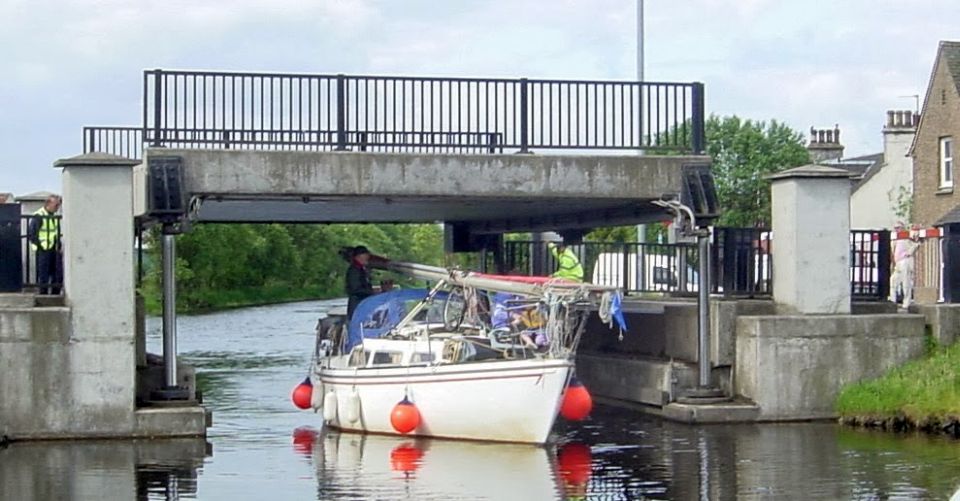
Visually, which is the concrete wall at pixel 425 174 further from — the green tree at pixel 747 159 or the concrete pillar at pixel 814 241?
the green tree at pixel 747 159

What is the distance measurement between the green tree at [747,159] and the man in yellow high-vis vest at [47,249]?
38889 mm

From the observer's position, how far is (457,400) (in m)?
22.7

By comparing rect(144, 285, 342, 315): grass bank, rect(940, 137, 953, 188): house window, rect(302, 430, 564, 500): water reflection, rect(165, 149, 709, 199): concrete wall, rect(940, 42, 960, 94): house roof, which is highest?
rect(940, 42, 960, 94): house roof

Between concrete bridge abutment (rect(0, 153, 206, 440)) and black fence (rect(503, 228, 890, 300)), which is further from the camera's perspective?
black fence (rect(503, 228, 890, 300))

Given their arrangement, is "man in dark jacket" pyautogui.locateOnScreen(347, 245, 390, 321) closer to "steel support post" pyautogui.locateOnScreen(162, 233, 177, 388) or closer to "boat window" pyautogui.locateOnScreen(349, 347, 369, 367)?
"boat window" pyautogui.locateOnScreen(349, 347, 369, 367)

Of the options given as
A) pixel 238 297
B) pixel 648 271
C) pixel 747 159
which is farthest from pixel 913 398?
pixel 238 297

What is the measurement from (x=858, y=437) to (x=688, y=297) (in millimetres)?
6516

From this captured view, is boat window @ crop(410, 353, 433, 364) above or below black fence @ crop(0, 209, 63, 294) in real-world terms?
below

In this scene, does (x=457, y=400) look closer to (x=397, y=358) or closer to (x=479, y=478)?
(x=397, y=358)

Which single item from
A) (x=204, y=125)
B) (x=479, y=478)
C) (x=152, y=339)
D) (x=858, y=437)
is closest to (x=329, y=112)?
(x=204, y=125)

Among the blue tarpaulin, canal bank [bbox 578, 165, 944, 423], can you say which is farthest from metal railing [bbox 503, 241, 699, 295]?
the blue tarpaulin

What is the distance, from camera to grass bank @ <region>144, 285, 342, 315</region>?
9001 cm

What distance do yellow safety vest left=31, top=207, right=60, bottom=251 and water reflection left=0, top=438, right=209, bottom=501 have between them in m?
3.01

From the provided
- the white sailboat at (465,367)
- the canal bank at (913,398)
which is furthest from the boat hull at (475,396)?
the canal bank at (913,398)
